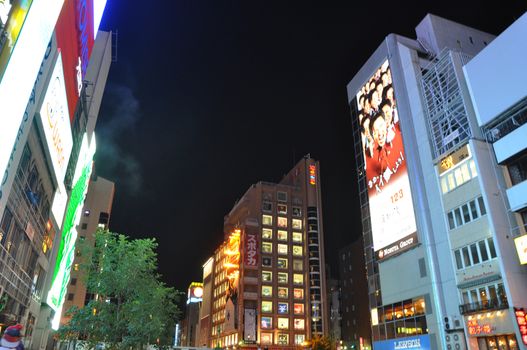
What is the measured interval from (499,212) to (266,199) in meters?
83.5

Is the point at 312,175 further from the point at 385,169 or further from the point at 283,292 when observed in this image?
the point at 385,169

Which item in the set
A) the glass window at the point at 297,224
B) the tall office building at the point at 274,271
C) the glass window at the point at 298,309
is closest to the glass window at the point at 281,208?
the tall office building at the point at 274,271

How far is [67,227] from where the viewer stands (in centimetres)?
4828

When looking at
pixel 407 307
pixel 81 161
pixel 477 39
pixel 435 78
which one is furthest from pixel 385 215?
pixel 81 161

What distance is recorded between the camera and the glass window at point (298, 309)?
4055 inches

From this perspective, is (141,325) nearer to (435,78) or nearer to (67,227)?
(67,227)

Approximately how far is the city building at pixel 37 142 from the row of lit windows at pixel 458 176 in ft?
110

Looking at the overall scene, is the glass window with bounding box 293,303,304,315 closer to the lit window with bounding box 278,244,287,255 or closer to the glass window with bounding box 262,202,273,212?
the lit window with bounding box 278,244,287,255

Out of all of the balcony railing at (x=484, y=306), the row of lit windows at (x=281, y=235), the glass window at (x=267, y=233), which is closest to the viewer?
the balcony railing at (x=484, y=306)

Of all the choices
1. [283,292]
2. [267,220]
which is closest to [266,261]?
[283,292]

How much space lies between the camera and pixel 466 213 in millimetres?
36344

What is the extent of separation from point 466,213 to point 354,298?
252ft

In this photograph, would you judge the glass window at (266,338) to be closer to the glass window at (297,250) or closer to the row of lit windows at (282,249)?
the row of lit windows at (282,249)

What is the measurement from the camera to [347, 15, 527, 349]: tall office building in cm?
3319
